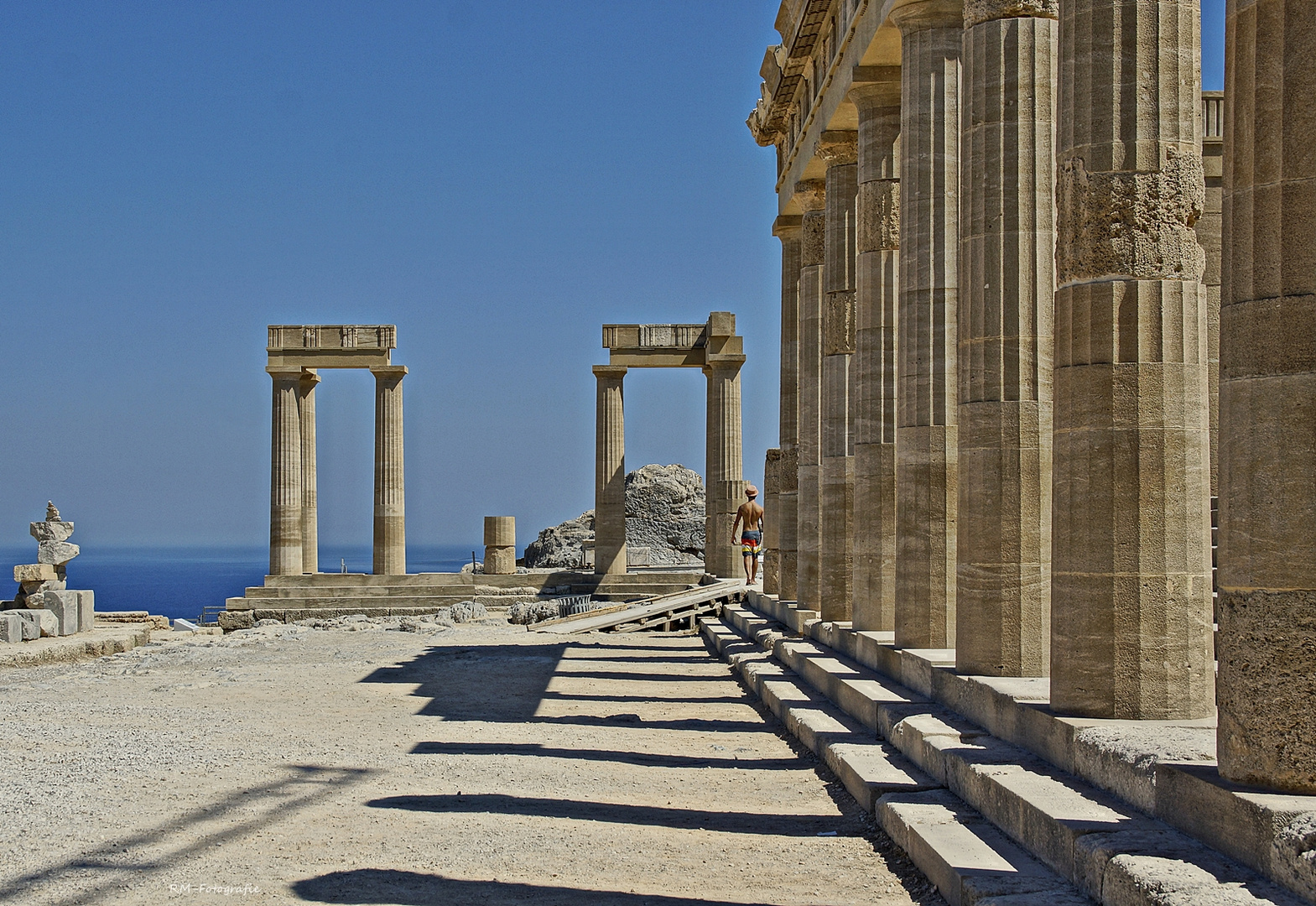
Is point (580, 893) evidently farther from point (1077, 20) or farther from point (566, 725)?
point (566, 725)

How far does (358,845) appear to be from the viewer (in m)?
8.29

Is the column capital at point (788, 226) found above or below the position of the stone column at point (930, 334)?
above

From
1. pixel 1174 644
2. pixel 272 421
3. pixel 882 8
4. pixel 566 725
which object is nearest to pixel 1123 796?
pixel 1174 644

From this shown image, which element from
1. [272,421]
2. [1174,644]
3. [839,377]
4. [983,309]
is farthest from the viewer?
[272,421]

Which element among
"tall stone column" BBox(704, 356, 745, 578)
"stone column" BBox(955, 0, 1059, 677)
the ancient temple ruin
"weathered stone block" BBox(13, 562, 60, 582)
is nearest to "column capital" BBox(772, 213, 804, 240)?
the ancient temple ruin

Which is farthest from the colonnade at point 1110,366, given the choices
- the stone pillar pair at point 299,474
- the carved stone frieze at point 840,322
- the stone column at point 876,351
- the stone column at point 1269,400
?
the stone pillar pair at point 299,474

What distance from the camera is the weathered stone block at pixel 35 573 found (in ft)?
91.0

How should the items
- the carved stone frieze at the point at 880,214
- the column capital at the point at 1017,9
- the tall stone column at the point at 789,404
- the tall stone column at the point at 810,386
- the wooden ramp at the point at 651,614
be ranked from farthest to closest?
the wooden ramp at the point at 651,614 < the tall stone column at the point at 789,404 < the tall stone column at the point at 810,386 < the carved stone frieze at the point at 880,214 < the column capital at the point at 1017,9

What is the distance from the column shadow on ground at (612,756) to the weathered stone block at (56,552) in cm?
2138

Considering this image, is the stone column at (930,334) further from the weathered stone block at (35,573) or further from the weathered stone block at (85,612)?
the weathered stone block at (35,573)

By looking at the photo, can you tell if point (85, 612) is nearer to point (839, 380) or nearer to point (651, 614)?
point (651, 614)

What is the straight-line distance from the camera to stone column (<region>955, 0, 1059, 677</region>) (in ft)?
34.1

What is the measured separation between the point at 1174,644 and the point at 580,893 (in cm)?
389

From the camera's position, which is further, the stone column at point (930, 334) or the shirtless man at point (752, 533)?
the shirtless man at point (752, 533)
